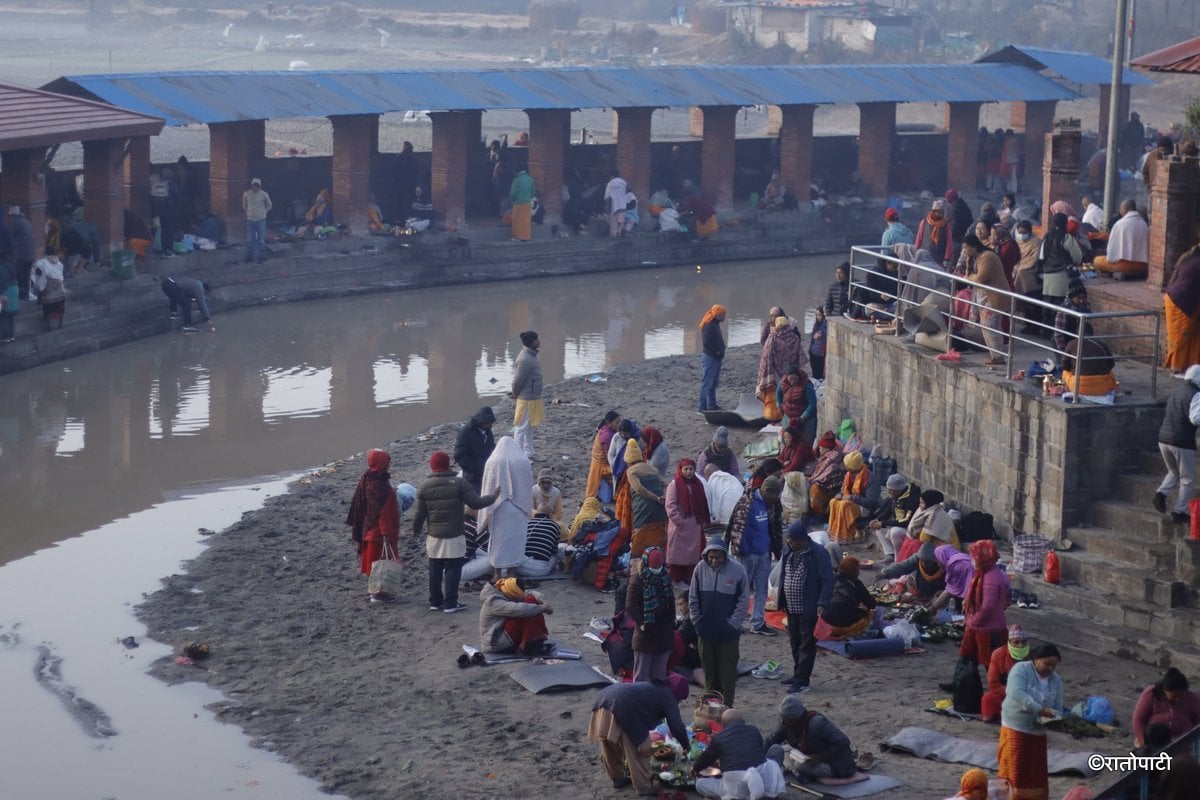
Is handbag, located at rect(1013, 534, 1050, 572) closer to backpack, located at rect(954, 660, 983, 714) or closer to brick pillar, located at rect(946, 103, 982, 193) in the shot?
backpack, located at rect(954, 660, 983, 714)

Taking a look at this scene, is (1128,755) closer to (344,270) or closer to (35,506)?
(35,506)

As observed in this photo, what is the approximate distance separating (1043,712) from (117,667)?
6.39m

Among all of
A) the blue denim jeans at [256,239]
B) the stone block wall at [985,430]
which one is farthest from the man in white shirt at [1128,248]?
the blue denim jeans at [256,239]

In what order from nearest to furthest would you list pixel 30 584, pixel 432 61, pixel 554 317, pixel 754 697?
1. pixel 754 697
2. pixel 30 584
3. pixel 554 317
4. pixel 432 61

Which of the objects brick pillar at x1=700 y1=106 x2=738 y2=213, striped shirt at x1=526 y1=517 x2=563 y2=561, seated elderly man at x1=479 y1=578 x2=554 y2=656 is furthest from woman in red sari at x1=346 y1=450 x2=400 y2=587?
brick pillar at x1=700 y1=106 x2=738 y2=213

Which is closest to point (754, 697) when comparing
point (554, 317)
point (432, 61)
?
point (554, 317)

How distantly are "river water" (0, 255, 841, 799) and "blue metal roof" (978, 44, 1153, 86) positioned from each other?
8262mm

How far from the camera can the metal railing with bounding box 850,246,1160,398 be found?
12.5m

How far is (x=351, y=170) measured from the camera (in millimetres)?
27016

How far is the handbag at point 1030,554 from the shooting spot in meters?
12.3

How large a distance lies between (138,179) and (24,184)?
2.94 metres

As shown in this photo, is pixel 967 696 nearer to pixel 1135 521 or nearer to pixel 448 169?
pixel 1135 521

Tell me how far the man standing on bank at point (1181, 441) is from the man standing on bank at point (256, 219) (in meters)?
16.4

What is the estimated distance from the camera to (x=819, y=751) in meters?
9.30
